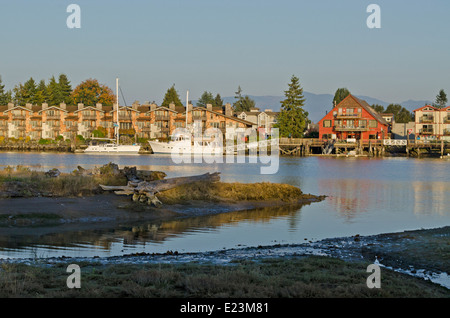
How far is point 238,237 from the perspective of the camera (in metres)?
19.7

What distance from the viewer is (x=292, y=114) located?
380 ft

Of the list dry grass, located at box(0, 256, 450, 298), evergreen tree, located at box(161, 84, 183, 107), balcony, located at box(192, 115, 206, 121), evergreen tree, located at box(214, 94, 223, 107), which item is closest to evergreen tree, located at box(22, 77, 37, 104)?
evergreen tree, located at box(161, 84, 183, 107)

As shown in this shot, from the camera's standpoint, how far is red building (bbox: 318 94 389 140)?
4471 inches

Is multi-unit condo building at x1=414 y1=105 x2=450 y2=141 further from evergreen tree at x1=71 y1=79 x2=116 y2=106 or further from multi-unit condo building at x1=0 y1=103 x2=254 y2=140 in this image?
evergreen tree at x1=71 y1=79 x2=116 y2=106

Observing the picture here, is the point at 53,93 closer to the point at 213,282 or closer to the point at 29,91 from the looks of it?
the point at 29,91

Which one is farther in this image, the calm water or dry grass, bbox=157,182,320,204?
dry grass, bbox=157,182,320,204

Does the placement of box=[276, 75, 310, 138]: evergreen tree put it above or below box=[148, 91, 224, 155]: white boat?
above

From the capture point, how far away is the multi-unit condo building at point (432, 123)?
381 ft

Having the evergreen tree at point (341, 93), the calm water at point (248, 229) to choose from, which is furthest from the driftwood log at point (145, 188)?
the evergreen tree at point (341, 93)

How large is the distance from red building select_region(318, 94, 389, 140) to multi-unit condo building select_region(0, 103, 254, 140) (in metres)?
17.9

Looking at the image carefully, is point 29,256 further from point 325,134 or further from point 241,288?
point 325,134

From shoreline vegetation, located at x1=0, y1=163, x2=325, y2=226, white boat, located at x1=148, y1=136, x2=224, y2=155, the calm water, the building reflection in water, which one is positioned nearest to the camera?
the calm water

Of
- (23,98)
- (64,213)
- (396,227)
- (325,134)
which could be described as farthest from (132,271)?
(23,98)

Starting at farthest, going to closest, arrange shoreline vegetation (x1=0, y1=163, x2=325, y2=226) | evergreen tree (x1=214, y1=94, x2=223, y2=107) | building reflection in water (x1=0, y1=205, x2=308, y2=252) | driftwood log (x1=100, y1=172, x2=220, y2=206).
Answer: evergreen tree (x1=214, y1=94, x2=223, y2=107) → driftwood log (x1=100, y1=172, x2=220, y2=206) → shoreline vegetation (x1=0, y1=163, x2=325, y2=226) → building reflection in water (x1=0, y1=205, x2=308, y2=252)
